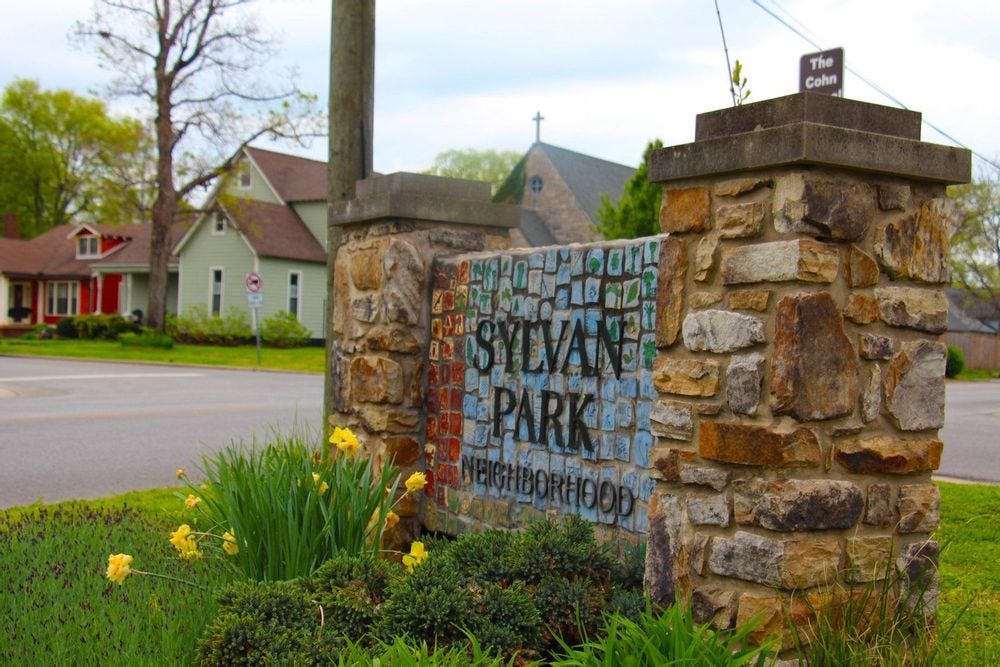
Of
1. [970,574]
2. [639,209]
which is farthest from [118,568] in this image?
[639,209]

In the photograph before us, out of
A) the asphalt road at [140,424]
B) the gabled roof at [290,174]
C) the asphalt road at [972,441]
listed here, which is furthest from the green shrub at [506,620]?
the gabled roof at [290,174]

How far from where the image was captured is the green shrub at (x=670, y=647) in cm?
319

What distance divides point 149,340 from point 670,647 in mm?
30527

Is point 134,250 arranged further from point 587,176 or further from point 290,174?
point 587,176

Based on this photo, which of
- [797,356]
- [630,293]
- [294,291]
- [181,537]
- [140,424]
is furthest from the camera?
[294,291]

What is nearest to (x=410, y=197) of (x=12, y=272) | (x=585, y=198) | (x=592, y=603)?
(x=592, y=603)

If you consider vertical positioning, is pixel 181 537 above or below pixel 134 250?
below

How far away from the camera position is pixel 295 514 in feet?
15.1

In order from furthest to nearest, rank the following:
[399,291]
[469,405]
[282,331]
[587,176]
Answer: [587,176] < [282,331] < [399,291] < [469,405]

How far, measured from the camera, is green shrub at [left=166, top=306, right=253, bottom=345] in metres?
Answer: 35.1

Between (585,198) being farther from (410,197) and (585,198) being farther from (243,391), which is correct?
(410,197)

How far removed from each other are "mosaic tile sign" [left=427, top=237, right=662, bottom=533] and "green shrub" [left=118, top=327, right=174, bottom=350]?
27019 mm

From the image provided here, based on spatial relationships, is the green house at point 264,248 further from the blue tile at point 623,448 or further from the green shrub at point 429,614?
the green shrub at point 429,614

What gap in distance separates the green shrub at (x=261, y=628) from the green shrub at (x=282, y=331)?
3113 cm
